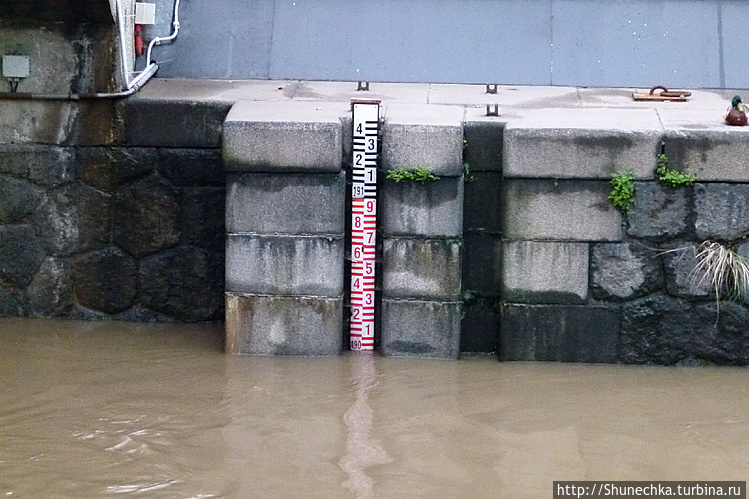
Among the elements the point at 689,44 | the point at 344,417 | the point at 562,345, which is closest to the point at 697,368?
the point at 562,345

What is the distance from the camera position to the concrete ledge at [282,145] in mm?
Answer: 6688

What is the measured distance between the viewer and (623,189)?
6609 millimetres

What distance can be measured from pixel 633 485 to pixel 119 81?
4121 mm

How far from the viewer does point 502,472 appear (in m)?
5.29

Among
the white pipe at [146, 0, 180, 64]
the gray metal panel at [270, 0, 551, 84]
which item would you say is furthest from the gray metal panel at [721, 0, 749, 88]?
the white pipe at [146, 0, 180, 64]

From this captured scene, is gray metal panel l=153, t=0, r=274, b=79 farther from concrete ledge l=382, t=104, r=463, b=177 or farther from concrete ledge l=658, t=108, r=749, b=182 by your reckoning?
concrete ledge l=658, t=108, r=749, b=182

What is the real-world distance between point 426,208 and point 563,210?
796 millimetres

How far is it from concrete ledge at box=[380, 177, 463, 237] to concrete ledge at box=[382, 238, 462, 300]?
7 cm

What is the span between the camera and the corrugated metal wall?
8.25m

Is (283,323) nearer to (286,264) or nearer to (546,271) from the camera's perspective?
(286,264)

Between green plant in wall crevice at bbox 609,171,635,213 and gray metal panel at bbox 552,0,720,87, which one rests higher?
gray metal panel at bbox 552,0,720,87

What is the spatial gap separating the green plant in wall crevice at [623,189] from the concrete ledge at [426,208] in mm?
883

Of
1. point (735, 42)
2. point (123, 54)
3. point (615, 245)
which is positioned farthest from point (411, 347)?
point (735, 42)

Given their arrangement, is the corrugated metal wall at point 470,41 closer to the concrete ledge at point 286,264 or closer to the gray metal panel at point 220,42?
the gray metal panel at point 220,42
